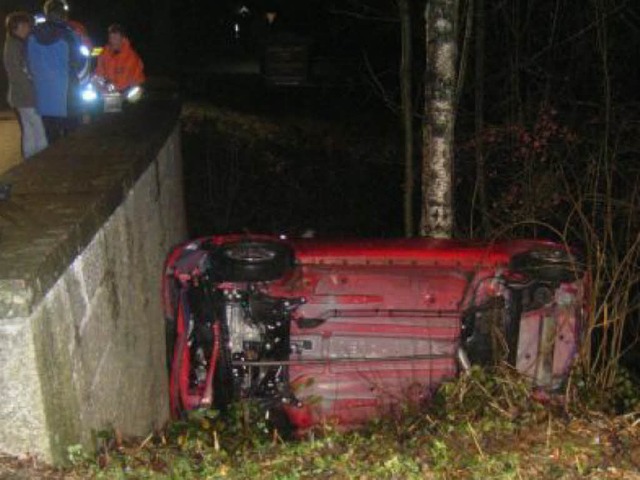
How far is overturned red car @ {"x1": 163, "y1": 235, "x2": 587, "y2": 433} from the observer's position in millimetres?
4395

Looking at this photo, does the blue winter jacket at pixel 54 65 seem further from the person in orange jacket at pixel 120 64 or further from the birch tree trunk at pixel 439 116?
the birch tree trunk at pixel 439 116

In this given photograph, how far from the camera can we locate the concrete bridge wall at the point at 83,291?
2.50 metres

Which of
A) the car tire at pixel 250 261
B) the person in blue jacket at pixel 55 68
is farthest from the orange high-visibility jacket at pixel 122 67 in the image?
the car tire at pixel 250 261

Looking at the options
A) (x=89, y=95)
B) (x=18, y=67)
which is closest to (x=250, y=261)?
(x=18, y=67)

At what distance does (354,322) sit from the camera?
14.7ft

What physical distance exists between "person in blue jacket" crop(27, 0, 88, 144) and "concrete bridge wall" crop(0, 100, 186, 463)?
4.23ft

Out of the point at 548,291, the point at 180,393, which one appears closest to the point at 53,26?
the point at 180,393

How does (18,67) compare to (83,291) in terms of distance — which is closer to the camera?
(83,291)

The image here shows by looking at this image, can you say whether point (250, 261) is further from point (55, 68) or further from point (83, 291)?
point (55, 68)

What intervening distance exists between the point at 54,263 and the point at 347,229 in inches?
339

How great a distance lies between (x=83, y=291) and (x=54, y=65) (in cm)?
413

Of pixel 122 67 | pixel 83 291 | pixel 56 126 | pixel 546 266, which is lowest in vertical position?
pixel 546 266

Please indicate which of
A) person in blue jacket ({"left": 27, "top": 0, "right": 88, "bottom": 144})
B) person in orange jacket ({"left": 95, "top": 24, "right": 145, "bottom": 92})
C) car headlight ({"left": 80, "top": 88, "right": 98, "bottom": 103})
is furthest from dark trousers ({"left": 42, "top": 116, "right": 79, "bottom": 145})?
person in orange jacket ({"left": 95, "top": 24, "right": 145, "bottom": 92})

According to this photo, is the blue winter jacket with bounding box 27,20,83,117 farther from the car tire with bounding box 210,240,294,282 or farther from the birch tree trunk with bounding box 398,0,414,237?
the birch tree trunk with bounding box 398,0,414,237
